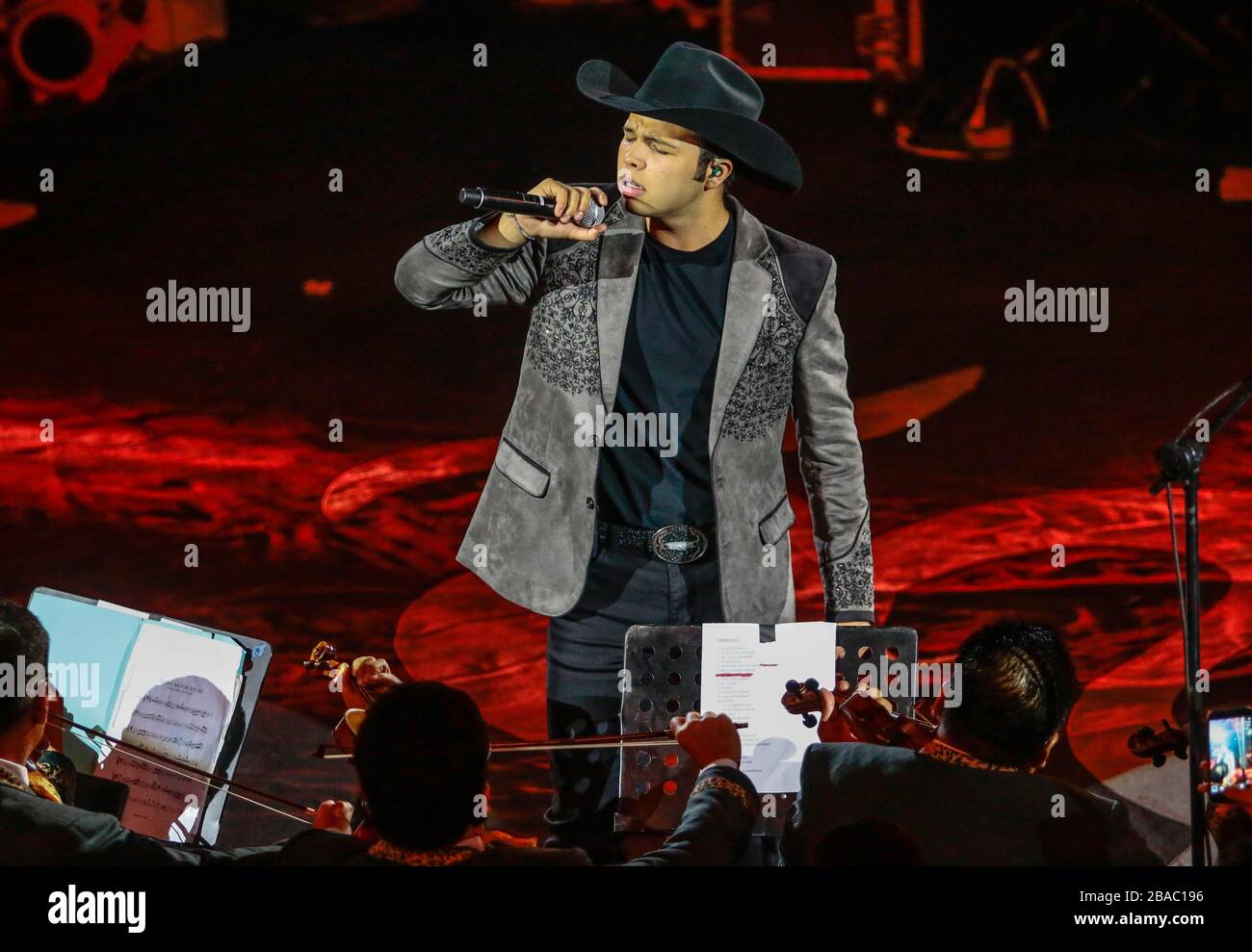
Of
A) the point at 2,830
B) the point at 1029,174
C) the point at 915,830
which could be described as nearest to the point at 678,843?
the point at 915,830

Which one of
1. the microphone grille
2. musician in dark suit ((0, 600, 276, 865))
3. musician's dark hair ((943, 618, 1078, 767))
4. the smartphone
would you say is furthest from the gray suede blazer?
musician in dark suit ((0, 600, 276, 865))

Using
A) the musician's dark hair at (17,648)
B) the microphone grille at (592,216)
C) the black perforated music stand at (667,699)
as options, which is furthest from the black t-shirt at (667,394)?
the musician's dark hair at (17,648)

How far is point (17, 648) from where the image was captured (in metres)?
2.44

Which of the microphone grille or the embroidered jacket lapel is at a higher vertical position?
the microphone grille

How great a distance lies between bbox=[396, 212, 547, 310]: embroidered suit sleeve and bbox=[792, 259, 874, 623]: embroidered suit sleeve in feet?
2.43

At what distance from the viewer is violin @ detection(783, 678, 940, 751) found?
2676 mm

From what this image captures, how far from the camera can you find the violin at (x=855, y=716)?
2676mm

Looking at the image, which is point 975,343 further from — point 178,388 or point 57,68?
point 57,68

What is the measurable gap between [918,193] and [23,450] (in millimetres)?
3094

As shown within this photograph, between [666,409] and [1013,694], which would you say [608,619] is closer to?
[666,409]

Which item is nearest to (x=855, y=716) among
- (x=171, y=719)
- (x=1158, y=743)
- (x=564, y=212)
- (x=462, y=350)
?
(x=1158, y=743)

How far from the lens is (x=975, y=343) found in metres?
4.66

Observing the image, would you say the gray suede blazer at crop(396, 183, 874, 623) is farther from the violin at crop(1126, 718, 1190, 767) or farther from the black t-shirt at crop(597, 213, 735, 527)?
the violin at crop(1126, 718, 1190, 767)

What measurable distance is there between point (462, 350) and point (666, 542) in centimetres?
140
